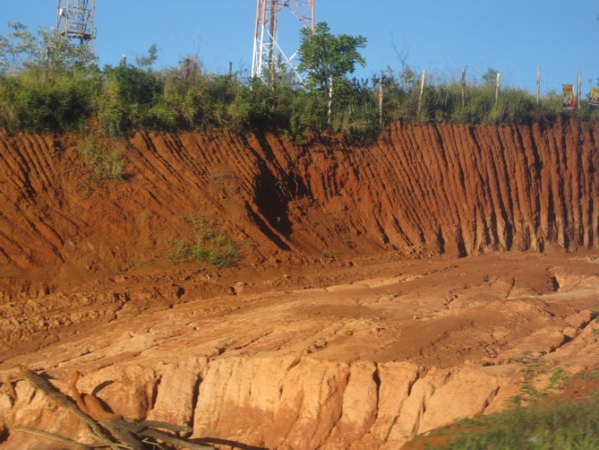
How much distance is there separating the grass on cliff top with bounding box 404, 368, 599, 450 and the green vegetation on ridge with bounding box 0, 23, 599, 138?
29.3ft

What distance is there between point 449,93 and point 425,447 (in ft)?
51.5

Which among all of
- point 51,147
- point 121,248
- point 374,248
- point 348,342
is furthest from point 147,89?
point 348,342

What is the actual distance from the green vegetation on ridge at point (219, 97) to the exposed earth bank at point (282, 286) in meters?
0.44

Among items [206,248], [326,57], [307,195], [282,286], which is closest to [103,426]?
[282,286]

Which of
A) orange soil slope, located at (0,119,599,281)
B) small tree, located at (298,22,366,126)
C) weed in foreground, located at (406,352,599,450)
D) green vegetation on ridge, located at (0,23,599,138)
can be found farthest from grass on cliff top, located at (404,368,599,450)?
small tree, located at (298,22,366,126)

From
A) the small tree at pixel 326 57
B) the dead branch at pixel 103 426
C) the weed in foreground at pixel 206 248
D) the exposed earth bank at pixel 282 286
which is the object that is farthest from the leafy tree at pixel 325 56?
the dead branch at pixel 103 426

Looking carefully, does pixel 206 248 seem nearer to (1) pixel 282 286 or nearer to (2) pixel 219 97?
(1) pixel 282 286

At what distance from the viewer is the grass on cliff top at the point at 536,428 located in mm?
4867

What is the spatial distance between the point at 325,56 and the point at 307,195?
4.04m

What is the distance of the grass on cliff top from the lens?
487cm

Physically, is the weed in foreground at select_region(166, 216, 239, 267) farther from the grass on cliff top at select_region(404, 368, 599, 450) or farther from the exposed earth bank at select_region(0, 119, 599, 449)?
the grass on cliff top at select_region(404, 368, 599, 450)

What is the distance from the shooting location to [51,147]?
11.9 meters

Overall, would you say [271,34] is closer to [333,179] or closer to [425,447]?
[333,179]

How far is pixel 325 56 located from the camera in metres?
17.1
